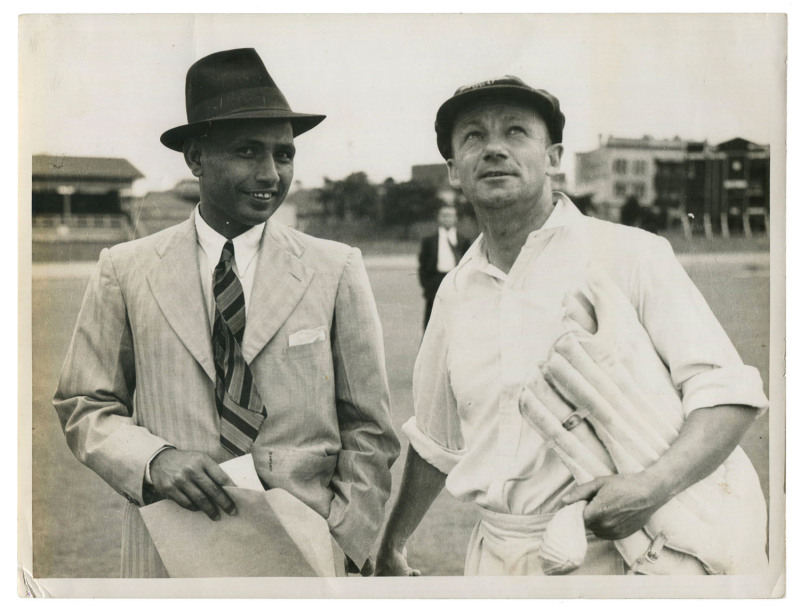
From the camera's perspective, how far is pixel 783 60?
14.8ft

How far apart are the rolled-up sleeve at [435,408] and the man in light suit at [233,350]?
0.15 meters

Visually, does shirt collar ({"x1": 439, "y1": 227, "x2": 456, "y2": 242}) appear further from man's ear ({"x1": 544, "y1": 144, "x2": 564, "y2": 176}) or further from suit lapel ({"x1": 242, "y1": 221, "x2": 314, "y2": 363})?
suit lapel ({"x1": 242, "y1": 221, "x2": 314, "y2": 363})

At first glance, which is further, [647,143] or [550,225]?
[647,143]

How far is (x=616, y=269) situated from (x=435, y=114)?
1106mm

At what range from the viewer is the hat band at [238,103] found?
439 centimetres

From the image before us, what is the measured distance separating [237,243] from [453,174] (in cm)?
105

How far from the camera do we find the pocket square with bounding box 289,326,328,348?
14.2 ft

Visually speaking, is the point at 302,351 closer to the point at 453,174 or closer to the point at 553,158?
the point at 453,174

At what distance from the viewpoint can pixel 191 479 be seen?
4289mm

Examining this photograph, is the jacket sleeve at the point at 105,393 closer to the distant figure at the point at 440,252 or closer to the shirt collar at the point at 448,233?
the distant figure at the point at 440,252

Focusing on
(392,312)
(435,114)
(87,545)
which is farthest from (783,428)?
(87,545)

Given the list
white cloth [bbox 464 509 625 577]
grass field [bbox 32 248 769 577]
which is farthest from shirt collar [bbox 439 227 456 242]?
white cloth [bbox 464 509 625 577]

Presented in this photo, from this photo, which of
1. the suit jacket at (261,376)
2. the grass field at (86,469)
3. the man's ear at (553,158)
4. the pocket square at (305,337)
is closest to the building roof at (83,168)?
the suit jacket at (261,376)

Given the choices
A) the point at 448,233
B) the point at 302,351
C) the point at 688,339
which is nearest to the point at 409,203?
the point at 448,233
